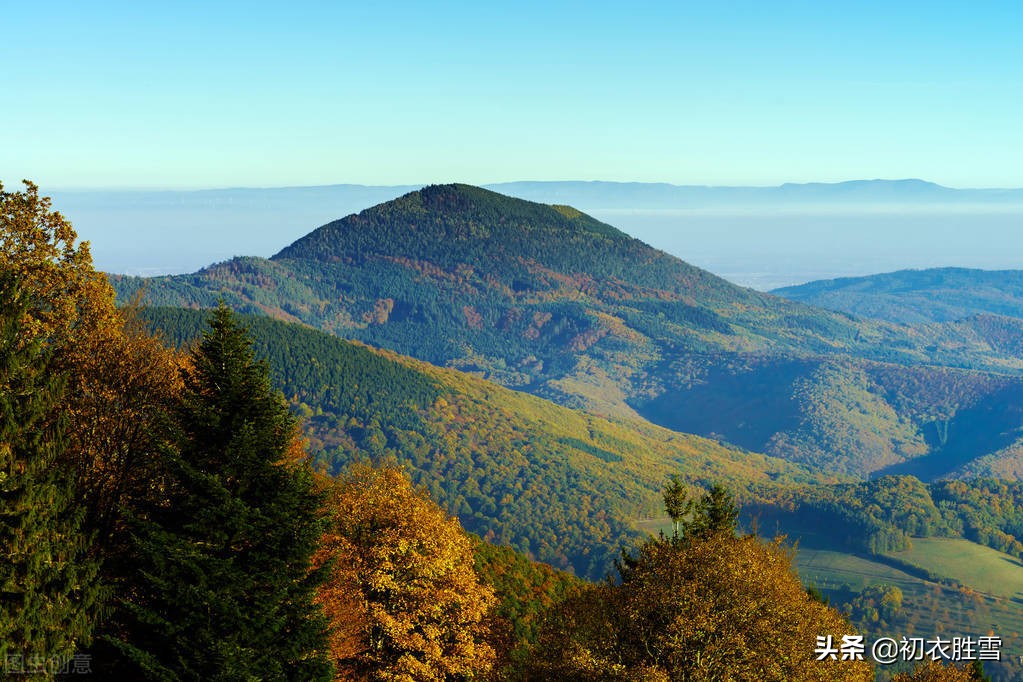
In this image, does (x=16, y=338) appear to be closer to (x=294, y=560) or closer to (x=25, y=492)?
(x=25, y=492)

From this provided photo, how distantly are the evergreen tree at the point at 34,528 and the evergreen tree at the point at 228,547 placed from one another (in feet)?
6.10

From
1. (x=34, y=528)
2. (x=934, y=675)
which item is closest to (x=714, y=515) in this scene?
(x=934, y=675)

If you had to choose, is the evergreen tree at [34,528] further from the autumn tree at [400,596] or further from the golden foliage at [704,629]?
the golden foliage at [704,629]

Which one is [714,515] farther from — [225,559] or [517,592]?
[225,559]

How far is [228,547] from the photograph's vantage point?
2880 cm

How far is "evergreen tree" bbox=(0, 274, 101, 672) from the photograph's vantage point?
1010 inches

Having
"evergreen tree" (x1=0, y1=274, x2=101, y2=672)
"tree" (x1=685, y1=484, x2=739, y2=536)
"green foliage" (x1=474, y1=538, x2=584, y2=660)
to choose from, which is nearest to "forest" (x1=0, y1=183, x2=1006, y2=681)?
"evergreen tree" (x1=0, y1=274, x2=101, y2=672)

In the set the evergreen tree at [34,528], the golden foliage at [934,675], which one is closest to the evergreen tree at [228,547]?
the evergreen tree at [34,528]

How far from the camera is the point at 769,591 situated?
3378cm

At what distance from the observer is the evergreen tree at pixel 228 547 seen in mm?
27234

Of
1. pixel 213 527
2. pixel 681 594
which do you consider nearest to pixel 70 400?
pixel 213 527

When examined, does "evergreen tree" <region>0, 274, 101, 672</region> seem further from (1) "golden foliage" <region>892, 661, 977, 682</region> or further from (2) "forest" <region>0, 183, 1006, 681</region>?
(1) "golden foliage" <region>892, 661, 977, 682</region>

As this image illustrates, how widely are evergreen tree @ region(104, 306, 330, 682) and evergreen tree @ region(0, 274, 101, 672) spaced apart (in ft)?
6.10

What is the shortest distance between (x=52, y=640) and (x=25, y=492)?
15.7 feet
